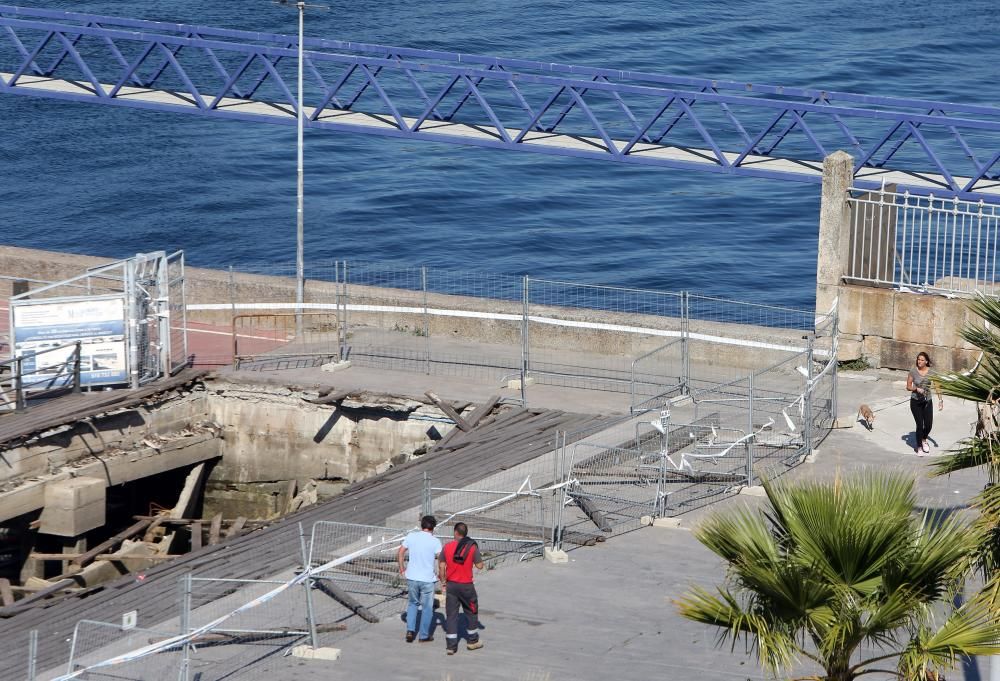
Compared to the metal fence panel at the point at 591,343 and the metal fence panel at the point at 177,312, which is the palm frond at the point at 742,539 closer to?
the metal fence panel at the point at 591,343

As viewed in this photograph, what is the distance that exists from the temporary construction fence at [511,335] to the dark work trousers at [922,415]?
9.68ft

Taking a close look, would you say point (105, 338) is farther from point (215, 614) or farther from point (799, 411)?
point (799, 411)

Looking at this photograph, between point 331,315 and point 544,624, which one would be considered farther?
point 331,315

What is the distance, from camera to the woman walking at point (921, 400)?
19250mm

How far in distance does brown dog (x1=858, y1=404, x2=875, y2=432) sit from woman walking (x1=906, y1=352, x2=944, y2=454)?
1.06 meters

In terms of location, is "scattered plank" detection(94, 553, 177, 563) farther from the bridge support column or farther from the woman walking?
the woman walking

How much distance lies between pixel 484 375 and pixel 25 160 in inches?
1746

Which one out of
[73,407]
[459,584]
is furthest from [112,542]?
[459,584]

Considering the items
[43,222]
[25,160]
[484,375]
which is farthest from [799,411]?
[25,160]

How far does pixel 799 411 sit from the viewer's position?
21.0m

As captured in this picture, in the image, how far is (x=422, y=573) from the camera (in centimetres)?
1430

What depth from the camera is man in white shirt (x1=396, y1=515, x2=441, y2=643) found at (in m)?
14.3

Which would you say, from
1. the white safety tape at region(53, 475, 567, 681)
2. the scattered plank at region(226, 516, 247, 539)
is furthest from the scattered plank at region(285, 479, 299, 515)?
the white safety tape at region(53, 475, 567, 681)

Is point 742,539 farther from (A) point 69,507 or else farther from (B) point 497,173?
(B) point 497,173
